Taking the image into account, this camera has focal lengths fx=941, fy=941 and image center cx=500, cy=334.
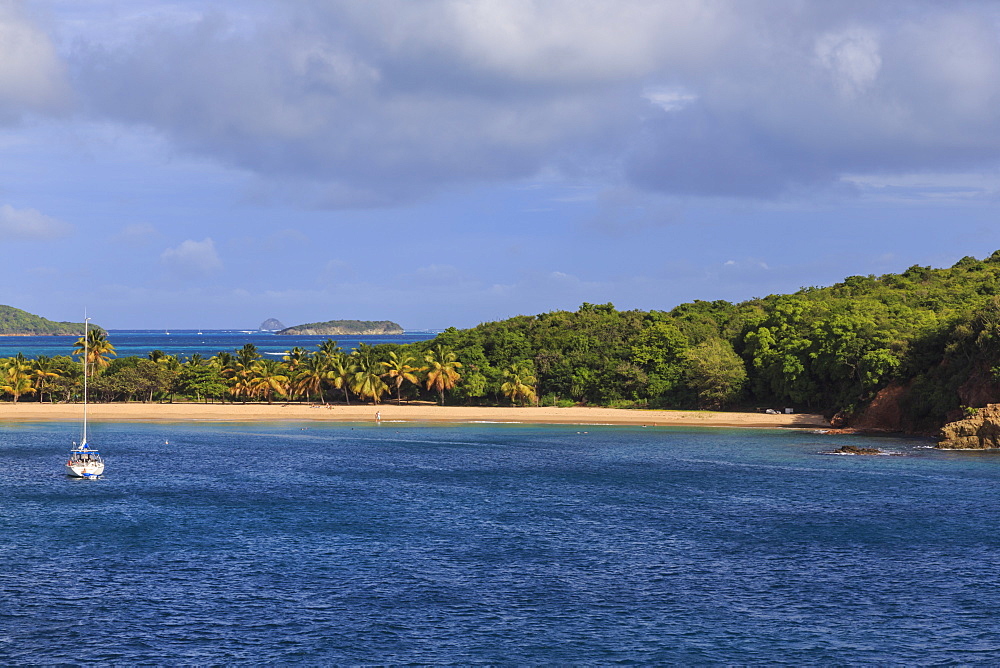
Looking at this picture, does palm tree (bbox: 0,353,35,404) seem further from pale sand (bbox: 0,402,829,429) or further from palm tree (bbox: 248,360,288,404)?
palm tree (bbox: 248,360,288,404)

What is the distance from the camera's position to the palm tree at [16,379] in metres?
128

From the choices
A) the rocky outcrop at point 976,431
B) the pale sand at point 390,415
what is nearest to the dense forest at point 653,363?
the pale sand at point 390,415

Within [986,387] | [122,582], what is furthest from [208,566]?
[986,387]

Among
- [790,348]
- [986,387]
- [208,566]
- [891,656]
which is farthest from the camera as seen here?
[790,348]

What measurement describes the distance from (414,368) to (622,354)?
91.7ft

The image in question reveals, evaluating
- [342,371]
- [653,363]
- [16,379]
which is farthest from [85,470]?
[653,363]

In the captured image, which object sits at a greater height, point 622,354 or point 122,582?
point 622,354

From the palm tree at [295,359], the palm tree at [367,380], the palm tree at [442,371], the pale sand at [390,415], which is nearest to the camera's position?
the pale sand at [390,415]

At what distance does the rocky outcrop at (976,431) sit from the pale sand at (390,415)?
20731 mm

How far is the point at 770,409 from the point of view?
365 feet

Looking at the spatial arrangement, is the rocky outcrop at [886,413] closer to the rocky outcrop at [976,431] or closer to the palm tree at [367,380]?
the rocky outcrop at [976,431]

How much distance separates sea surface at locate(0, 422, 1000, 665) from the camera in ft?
102

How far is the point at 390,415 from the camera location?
4547 inches

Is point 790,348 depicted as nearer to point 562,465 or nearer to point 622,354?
point 622,354
